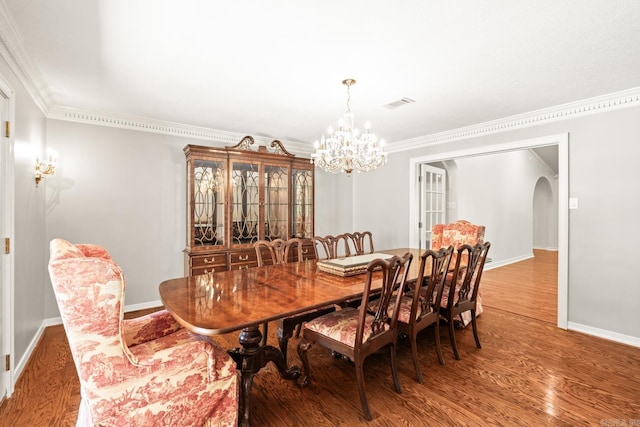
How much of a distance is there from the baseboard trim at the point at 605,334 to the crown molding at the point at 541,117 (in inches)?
85.0

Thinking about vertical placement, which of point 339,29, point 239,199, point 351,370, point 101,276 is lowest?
point 351,370

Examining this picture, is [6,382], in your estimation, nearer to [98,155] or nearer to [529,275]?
[98,155]

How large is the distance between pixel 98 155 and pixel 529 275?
699 cm

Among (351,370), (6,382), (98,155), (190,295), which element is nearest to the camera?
(190,295)

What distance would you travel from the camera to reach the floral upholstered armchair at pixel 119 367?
49.5 inches

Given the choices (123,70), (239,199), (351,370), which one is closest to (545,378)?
(351,370)

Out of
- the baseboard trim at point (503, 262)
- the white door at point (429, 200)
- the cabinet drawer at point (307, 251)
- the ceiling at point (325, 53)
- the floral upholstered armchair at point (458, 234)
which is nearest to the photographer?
the ceiling at point (325, 53)

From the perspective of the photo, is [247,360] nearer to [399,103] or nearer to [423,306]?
[423,306]

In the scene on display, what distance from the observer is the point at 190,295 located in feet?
6.07

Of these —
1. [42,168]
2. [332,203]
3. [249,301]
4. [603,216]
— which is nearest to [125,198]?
[42,168]

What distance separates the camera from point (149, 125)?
12.3 ft

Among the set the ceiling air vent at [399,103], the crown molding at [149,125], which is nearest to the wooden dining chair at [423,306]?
the ceiling air vent at [399,103]

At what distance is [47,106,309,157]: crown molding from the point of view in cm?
331

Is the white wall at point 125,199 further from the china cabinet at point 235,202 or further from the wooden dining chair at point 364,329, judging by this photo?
the wooden dining chair at point 364,329
